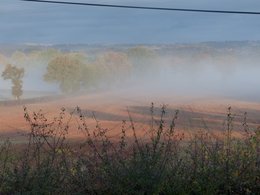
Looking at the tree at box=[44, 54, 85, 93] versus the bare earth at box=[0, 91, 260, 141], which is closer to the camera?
the bare earth at box=[0, 91, 260, 141]

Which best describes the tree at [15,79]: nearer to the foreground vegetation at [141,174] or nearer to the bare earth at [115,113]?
the bare earth at [115,113]

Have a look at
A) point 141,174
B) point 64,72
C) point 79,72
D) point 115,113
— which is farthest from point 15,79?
point 141,174

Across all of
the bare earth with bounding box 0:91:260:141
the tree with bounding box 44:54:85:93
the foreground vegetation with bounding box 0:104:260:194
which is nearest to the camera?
the foreground vegetation with bounding box 0:104:260:194

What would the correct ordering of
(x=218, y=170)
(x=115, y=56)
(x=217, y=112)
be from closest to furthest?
(x=218, y=170) → (x=217, y=112) → (x=115, y=56)

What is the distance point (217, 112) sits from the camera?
249ft

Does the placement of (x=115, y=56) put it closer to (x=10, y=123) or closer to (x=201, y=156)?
(x=10, y=123)

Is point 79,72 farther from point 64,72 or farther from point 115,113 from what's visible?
point 115,113

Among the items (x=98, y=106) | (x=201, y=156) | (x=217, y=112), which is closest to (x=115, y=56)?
(x=98, y=106)

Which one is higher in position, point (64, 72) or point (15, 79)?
point (64, 72)

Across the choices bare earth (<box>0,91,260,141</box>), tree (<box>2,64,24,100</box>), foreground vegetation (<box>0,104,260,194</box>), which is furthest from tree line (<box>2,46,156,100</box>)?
foreground vegetation (<box>0,104,260,194</box>)

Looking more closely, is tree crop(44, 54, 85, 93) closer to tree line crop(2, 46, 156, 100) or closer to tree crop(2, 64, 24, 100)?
tree line crop(2, 46, 156, 100)

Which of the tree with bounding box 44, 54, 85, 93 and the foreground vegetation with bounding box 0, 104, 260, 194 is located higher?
the tree with bounding box 44, 54, 85, 93

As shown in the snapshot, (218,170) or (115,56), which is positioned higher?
(115,56)

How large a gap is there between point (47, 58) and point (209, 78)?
2512 inches
